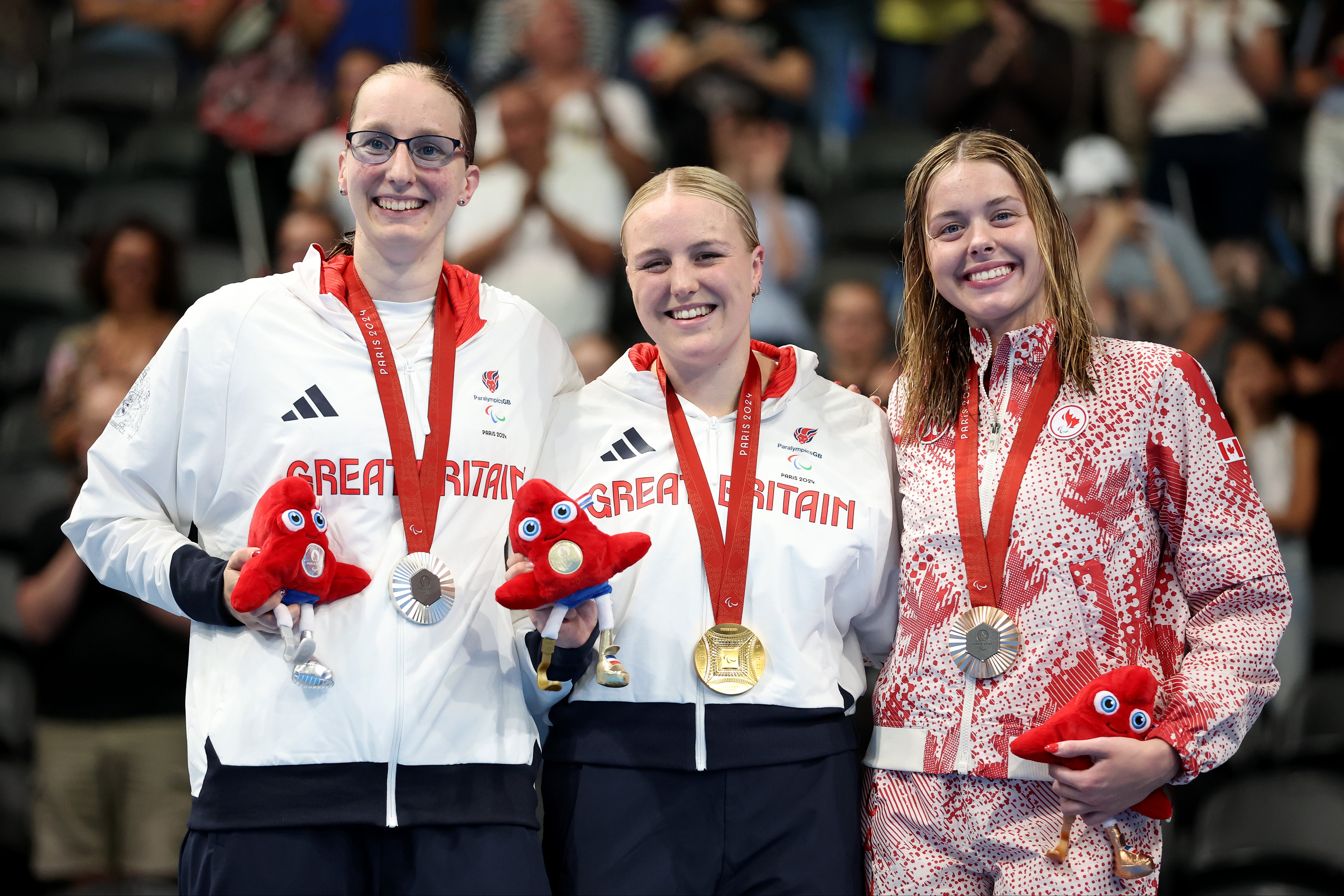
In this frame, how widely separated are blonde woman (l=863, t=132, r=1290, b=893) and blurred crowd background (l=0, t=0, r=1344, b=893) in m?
2.22

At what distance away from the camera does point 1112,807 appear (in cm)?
232

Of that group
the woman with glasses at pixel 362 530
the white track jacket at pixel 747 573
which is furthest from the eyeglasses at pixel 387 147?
the white track jacket at pixel 747 573

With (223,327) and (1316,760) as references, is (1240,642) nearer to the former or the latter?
(223,327)

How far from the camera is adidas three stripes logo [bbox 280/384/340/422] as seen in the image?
246 cm

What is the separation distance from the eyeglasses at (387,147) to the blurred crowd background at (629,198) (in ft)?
7.63

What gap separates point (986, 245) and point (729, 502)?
746mm

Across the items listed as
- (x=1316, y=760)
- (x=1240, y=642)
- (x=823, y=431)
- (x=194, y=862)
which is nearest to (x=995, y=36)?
(x=1316, y=760)

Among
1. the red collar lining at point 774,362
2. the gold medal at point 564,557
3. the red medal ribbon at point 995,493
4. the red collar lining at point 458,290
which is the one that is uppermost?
the red collar lining at point 458,290

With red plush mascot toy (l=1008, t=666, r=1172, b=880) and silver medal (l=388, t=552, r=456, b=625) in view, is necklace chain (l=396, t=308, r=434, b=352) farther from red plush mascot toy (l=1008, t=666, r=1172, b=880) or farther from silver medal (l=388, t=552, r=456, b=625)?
red plush mascot toy (l=1008, t=666, r=1172, b=880)

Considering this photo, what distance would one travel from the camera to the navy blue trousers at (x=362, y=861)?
2254mm

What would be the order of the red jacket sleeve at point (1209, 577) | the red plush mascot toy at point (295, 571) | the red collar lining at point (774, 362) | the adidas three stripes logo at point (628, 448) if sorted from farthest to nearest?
the red collar lining at point (774, 362) < the adidas three stripes logo at point (628, 448) < the red jacket sleeve at point (1209, 577) < the red plush mascot toy at point (295, 571)

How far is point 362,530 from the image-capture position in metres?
2.44

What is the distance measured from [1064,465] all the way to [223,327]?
67.1 inches

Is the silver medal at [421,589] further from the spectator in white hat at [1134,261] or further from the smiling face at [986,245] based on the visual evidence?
the spectator in white hat at [1134,261]
